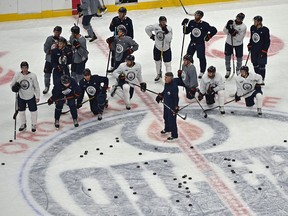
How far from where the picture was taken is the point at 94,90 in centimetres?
1370

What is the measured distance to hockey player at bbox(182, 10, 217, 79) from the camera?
15.0 m

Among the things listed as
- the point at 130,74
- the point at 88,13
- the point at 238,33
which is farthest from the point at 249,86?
the point at 88,13

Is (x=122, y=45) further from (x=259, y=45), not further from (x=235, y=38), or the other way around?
(x=259, y=45)

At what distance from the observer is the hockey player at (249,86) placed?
547 inches

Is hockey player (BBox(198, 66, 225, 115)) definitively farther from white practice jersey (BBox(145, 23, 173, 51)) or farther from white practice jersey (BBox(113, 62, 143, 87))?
white practice jersey (BBox(145, 23, 173, 51))

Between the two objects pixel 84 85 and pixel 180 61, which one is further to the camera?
pixel 180 61

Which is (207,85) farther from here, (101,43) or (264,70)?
(101,43)

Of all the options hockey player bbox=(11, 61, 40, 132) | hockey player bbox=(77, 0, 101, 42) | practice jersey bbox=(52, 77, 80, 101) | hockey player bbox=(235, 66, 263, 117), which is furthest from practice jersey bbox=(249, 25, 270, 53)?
hockey player bbox=(11, 61, 40, 132)

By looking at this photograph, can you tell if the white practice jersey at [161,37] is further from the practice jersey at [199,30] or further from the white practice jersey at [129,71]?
the white practice jersey at [129,71]

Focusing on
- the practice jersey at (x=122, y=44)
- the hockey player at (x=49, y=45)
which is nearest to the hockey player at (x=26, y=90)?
the hockey player at (x=49, y=45)

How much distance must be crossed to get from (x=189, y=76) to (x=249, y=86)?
0.93m

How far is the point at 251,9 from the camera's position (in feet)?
63.1

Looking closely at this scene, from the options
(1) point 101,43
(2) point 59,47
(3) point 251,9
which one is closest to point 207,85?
(2) point 59,47

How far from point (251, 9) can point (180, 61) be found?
3.83 meters
